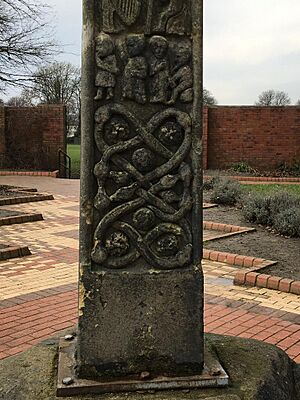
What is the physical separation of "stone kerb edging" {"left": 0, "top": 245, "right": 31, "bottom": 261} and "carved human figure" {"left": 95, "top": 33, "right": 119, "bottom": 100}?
18.5 feet

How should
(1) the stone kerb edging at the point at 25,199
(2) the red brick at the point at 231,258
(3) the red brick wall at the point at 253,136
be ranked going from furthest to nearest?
1. (3) the red brick wall at the point at 253,136
2. (1) the stone kerb edging at the point at 25,199
3. (2) the red brick at the point at 231,258

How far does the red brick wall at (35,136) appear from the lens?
78.8 ft

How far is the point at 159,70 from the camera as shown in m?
2.39

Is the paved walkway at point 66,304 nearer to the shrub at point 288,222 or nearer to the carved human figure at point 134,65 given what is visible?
the shrub at point 288,222

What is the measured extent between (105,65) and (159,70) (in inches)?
8.9

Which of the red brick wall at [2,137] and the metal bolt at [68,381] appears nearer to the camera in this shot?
the metal bolt at [68,381]

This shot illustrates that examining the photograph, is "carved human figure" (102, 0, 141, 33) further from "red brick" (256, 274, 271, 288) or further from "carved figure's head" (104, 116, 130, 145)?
"red brick" (256, 274, 271, 288)

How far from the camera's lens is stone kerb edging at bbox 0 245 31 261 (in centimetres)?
761

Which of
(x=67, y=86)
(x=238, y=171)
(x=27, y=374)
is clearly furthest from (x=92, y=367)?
(x=67, y=86)

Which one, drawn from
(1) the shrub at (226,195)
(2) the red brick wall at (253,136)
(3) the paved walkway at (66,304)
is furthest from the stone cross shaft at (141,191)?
(2) the red brick wall at (253,136)

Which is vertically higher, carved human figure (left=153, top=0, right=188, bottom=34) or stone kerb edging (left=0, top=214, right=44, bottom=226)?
carved human figure (left=153, top=0, right=188, bottom=34)

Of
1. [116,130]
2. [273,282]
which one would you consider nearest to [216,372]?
[116,130]

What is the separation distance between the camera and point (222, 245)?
8438 millimetres

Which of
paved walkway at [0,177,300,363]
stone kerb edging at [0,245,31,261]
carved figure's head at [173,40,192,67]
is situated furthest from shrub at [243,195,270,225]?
carved figure's head at [173,40,192,67]
